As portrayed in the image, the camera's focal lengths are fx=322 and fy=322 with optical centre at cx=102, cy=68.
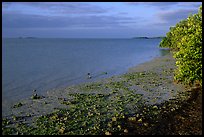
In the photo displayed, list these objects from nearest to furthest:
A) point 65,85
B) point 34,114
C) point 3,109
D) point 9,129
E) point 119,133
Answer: point 119,133, point 9,129, point 34,114, point 3,109, point 65,85

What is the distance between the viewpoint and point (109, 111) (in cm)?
2389

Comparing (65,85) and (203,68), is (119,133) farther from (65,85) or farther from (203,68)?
(65,85)

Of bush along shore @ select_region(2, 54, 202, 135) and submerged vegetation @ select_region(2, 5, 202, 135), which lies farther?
submerged vegetation @ select_region(2, 5, 202, 135)

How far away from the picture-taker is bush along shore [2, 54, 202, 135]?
19.6 metres

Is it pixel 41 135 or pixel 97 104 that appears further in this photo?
pixel 97 104

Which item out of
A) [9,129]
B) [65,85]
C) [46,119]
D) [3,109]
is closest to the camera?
[9,129]

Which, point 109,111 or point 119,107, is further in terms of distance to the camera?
point 119,107

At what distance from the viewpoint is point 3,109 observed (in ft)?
83.4

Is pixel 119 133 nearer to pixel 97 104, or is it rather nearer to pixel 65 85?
pixel 97 104

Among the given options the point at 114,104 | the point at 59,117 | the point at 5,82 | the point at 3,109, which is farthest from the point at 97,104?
the point at 5,82

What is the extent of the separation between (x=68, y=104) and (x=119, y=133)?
8.58m

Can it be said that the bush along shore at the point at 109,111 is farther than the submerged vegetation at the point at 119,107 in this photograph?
No

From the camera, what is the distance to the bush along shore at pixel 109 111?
771 inches

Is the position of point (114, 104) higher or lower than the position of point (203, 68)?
lower
